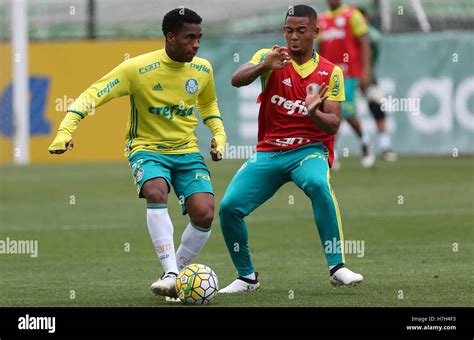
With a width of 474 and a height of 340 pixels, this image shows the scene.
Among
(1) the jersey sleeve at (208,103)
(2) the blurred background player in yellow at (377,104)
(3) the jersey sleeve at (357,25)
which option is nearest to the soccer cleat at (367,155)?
(2) the blurred background player in yellow at (377,104)

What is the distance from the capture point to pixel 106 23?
26469mm

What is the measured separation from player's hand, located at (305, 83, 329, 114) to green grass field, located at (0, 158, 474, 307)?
1428 millimetres

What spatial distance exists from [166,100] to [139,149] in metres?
0.43

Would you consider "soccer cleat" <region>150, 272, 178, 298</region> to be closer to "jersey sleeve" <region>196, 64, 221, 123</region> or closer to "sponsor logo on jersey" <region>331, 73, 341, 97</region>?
"jersey sleeve" <region>196, 64, 221, 123</region>

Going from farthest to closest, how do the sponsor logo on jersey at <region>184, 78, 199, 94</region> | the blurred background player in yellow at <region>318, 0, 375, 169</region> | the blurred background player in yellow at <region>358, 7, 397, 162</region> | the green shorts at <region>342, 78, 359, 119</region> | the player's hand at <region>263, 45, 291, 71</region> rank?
1. the blurred background player in yellow at <region>358, 7, 397, 162</region>
2. the blurred background player in yellow at <region>318, 0, 375, 169</region>
3. the green shorts at <region>342, 78, 359, 119</region>
4. the sponsor logo on jersey at <region>184, 78, 199, 94</region>
5. the player's hand at <region>263, 45, 291, 71</region>

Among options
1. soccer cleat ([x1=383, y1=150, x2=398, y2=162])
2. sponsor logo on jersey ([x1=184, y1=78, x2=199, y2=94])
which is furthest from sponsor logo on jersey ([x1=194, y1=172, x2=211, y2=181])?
soccer cleat ([x1=383, y1=150, x2=398, y2=162])

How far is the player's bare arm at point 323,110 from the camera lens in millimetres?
9456

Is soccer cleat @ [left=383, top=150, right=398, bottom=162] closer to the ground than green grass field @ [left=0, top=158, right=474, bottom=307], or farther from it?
farther from it

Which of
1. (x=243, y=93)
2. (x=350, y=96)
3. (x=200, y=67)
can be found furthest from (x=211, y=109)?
(x=243, y=93)

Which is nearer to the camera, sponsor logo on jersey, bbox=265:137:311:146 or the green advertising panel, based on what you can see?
sponsor logo on jersey, bbox=265:137:311:146

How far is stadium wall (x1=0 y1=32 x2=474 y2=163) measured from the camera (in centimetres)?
2334

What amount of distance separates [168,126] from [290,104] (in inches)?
38.8

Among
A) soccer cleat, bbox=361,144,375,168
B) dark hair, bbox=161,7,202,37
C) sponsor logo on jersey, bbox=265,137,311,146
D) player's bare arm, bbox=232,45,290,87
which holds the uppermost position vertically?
soccer cleat, bbox=361,144,375,168
